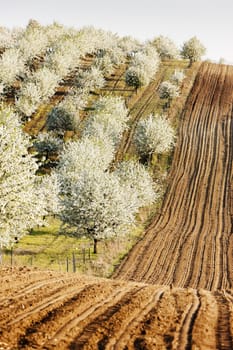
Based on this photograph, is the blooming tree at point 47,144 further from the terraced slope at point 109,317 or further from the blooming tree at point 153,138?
the terraced slope at point 109,317

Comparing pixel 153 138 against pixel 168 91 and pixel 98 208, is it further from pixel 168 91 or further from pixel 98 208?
pixel 98 208

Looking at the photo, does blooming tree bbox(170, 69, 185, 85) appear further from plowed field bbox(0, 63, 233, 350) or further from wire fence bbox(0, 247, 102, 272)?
wire fence bbox(0, 247, 102, 272)

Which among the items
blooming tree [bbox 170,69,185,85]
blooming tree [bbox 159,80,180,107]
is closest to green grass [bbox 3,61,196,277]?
blooming tree [bbox 159,80,180,107]

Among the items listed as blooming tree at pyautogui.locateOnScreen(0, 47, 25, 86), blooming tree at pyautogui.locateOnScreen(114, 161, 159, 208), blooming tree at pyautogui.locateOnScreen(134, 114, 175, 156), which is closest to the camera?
blooming tree at pyautogui.locateOnScreen(114, 161, 159, 208)

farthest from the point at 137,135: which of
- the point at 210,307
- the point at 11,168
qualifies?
the point at 210,307

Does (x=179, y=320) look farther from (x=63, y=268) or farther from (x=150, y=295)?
(x=63, y=268)

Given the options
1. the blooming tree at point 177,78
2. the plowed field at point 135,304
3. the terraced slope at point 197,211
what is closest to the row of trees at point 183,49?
the blooming tree at point 177,78
